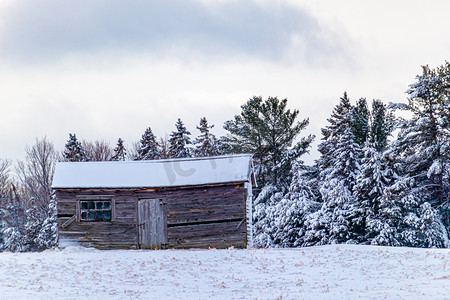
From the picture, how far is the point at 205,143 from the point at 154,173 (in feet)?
70.3

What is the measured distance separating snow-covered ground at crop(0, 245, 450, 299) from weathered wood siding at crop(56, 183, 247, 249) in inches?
99.1

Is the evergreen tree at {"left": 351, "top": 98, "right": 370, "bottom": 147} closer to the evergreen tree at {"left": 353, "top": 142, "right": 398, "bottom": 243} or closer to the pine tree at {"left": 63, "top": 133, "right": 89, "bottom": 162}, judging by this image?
the evergreen tree at {"left": 353, "top": 142, "right": 398, "bottom": 243}

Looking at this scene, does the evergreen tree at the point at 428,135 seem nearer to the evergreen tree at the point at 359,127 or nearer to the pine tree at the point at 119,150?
the evergreen tree at the point at 359,127

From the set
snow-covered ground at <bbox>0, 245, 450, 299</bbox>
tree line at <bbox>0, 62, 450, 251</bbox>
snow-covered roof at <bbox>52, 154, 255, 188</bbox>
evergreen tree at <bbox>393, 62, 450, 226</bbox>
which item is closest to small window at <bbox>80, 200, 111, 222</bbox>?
snow-covered roof at <bbox>52, 154, 255, 188</bbox>

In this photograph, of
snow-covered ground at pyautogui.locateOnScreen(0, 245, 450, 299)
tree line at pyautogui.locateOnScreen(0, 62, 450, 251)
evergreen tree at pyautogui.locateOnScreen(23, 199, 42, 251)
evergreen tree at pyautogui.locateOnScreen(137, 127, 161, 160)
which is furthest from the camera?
evergreen tree at pyautogui.locateOnScreen(137, 127, 161, 160)

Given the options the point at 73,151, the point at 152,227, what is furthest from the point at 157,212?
the point at 73,151

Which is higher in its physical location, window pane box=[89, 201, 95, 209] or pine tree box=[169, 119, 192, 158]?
pine tree box=[169, 119, 192, 158]

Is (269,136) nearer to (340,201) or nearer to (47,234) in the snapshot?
(340,201)

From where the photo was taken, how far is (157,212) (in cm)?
2425

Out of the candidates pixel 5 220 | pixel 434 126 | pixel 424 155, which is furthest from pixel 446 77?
pixel 5 220

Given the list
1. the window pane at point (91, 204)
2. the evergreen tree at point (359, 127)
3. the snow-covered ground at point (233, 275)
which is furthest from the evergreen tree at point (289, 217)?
the window pane at point (91, 204)

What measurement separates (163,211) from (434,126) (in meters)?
19.6

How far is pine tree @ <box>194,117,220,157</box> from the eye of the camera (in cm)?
4634

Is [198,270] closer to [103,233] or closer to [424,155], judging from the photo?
[103,233]
